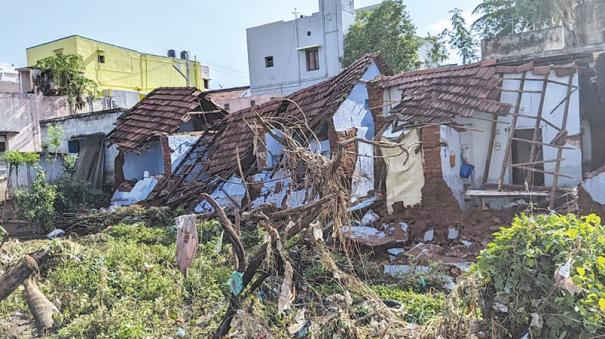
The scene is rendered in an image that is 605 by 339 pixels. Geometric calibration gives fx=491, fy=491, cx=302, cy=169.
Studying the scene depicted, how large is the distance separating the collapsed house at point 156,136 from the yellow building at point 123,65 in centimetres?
1012

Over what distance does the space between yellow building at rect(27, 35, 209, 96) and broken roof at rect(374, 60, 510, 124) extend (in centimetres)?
1947

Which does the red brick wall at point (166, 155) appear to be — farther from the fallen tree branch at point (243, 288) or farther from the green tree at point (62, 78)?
the fallen tree branch at point (243, 288)

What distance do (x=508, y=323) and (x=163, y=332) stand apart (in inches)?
152

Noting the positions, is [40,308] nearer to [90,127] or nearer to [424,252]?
[424,252]

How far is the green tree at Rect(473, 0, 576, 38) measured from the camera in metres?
17.8

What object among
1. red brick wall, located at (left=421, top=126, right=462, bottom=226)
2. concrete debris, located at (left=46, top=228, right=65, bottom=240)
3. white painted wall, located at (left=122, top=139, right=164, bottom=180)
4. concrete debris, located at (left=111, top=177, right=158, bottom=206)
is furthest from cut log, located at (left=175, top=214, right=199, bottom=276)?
white painted wall, located at (left=122, top=139, right=164, bottom=180)

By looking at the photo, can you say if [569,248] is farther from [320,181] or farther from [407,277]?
[407,277]

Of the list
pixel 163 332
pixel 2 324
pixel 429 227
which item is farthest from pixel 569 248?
pixel 2 324

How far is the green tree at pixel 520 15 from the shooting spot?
58.5ft

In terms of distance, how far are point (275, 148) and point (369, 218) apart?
3.73 meters

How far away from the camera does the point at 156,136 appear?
52.1 ft

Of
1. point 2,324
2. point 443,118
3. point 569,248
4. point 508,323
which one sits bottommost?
point 2,324

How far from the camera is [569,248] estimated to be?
374 centimetres

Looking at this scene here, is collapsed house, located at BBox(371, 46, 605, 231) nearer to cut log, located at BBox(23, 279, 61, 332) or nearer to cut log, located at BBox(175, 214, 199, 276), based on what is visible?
cut log, located at BBox(175, 214, 199, 276)
